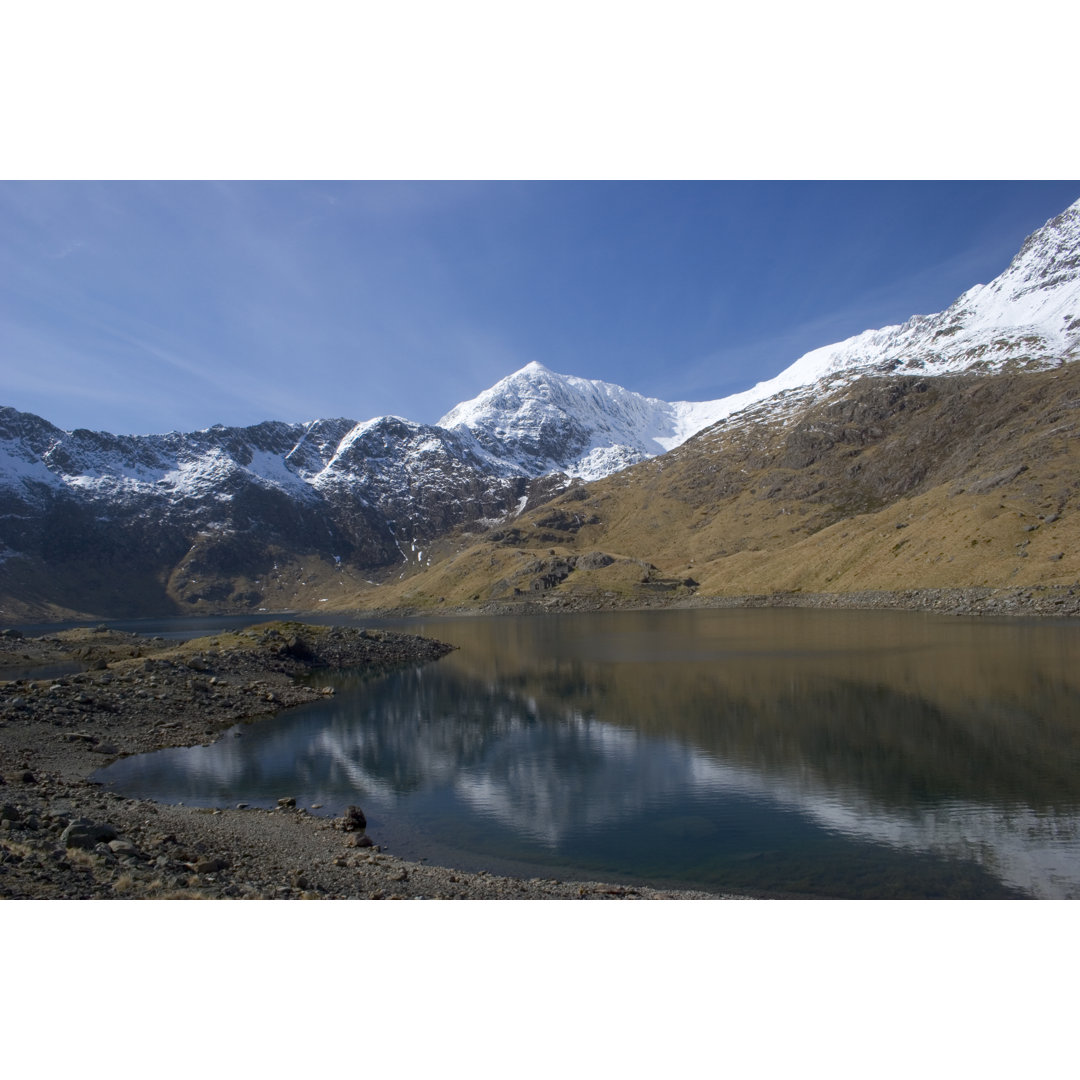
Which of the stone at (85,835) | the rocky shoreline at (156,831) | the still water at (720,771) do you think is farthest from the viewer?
the still water at (720,771)

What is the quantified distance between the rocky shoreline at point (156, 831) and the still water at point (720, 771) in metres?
2.06

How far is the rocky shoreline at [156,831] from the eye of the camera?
592 inches

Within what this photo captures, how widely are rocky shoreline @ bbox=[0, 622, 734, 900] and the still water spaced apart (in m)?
2.06

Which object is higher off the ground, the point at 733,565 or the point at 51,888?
the point at 733,565

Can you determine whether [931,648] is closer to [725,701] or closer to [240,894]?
[725,701]

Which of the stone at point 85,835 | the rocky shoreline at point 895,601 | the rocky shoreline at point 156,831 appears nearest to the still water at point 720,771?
the rocky shoreline at point 156,831

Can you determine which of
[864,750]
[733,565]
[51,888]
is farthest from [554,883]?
[733,565]

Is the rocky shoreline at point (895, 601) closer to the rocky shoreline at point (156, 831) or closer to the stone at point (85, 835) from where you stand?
the rocky shoreline at point (156, 831)

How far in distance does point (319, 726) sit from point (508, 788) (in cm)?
1987

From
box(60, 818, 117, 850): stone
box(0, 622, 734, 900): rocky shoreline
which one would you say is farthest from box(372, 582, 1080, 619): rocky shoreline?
box(60, 818, 117, 850): stone

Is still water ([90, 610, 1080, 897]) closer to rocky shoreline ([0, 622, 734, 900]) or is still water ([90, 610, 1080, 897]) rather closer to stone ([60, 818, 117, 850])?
rocky shoreline ([0, 622, 734, 900])

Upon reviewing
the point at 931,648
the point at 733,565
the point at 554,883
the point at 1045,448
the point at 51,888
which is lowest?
the point at 554,883

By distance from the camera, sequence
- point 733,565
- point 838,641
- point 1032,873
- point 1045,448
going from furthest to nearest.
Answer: point 733,565 < point 1045,448 < point 838,641 < point 1032,873

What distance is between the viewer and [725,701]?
44250 mm
